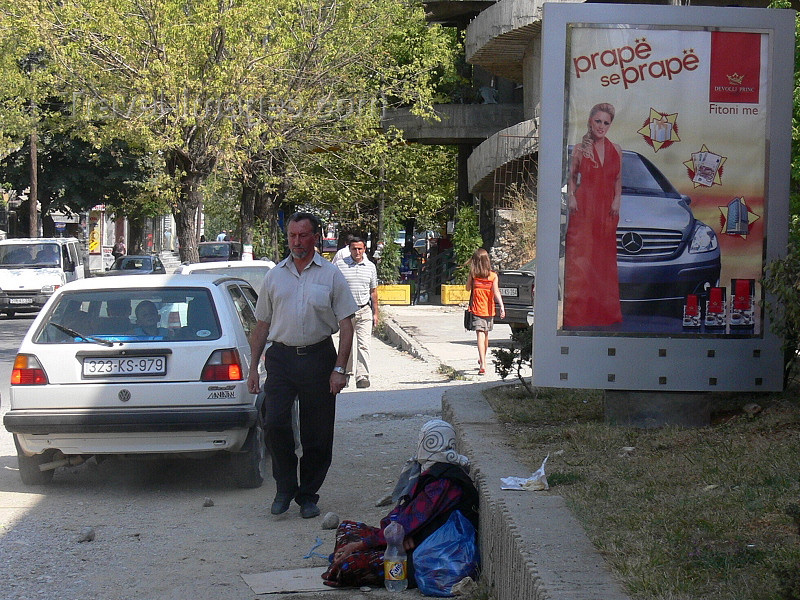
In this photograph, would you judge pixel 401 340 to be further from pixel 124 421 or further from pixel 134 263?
pixel 134 263

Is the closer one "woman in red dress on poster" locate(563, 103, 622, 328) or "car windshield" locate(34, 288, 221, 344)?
"woman in red dress on poster" locate(563, 103, 622, 328)

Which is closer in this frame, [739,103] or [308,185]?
[739,103]

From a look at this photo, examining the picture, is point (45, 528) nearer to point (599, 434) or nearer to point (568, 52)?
point (599, 434)

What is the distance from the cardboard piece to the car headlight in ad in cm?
309

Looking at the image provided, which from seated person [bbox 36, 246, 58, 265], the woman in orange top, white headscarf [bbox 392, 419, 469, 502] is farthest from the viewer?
seated person [bbox 36, 246, 58, 265]

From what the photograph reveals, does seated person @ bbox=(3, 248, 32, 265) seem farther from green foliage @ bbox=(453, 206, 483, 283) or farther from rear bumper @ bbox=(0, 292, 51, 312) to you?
green foliage @ bbox=(453, 206, 483, 283)

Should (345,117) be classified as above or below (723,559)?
above

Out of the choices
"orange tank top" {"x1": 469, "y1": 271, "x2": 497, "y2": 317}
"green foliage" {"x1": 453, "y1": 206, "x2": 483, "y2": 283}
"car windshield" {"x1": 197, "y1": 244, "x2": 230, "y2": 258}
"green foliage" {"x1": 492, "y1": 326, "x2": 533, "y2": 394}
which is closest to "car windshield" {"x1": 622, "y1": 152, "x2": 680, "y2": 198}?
"green foliage" {"x1": 492, "y1": 326, "x2": 533, "y2": 394}

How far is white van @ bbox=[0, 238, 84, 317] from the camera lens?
25438 mm

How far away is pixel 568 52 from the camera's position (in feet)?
21.9

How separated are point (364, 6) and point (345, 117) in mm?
2935

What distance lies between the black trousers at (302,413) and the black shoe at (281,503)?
0.03m

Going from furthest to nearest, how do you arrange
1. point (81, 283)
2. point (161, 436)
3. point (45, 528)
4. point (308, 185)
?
point (308, 185) → point (81, 283) → point (161, 436) → point (45, 528)

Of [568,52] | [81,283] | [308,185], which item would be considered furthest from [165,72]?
[568,52]
